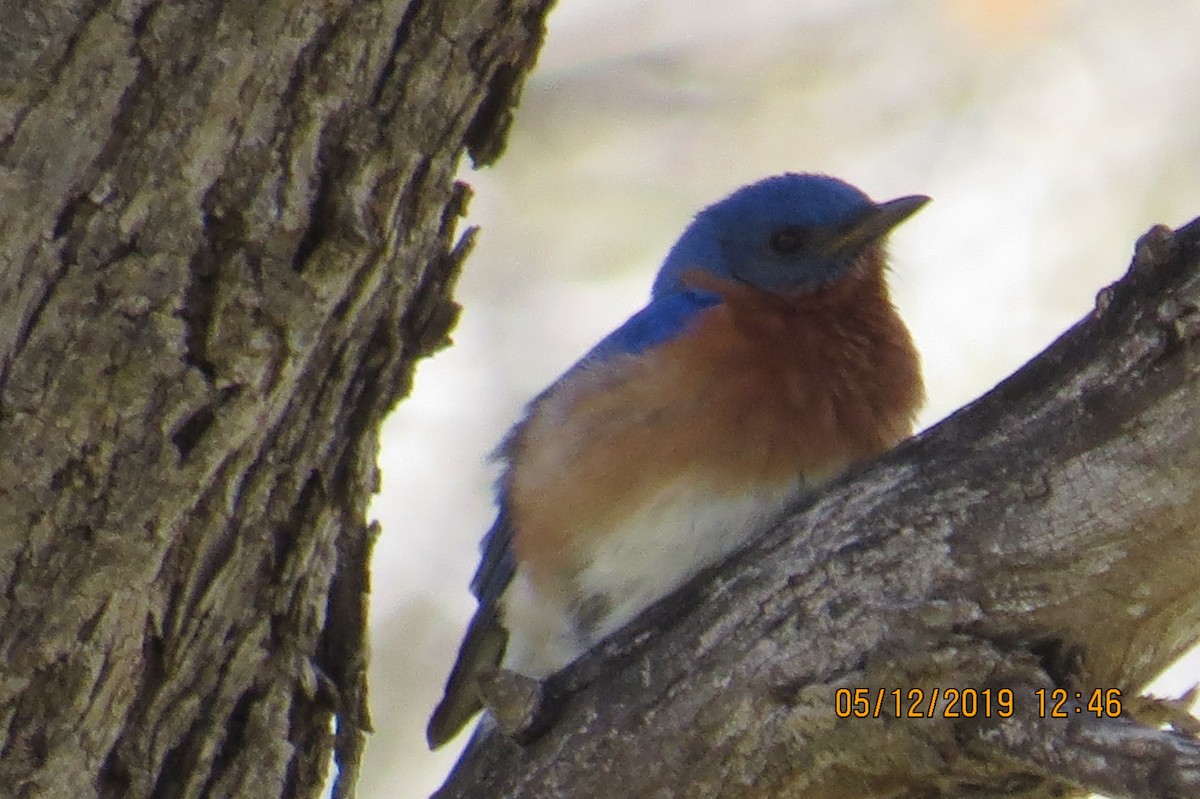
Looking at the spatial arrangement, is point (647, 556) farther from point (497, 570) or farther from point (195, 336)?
point (195, 336)

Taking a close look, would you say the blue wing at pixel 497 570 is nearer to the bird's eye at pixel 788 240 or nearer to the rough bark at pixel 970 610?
the bird's eye at pixel 788 240

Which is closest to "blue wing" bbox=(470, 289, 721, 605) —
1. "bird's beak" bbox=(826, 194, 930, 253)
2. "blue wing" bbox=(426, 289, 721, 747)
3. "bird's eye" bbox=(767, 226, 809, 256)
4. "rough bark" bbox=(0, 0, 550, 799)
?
"blue wing" bbox=(426, 289, 721, 747)

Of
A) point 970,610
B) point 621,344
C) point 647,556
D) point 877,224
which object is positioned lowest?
point 970,610

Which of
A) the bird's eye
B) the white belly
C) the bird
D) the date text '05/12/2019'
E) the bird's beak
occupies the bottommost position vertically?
the date text '05/12/2019'

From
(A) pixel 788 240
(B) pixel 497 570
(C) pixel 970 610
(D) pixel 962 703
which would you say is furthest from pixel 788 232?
(D) pixel 962 703

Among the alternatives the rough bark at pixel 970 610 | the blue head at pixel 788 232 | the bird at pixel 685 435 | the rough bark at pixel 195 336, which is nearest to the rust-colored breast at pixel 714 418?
the bird at pixel 685 435

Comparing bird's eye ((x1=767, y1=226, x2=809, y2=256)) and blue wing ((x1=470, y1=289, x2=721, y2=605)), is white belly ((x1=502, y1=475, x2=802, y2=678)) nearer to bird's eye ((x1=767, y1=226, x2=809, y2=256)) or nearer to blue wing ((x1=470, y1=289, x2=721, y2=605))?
blue wing ((x1=470, y1=289, x2=721, y2=605))
